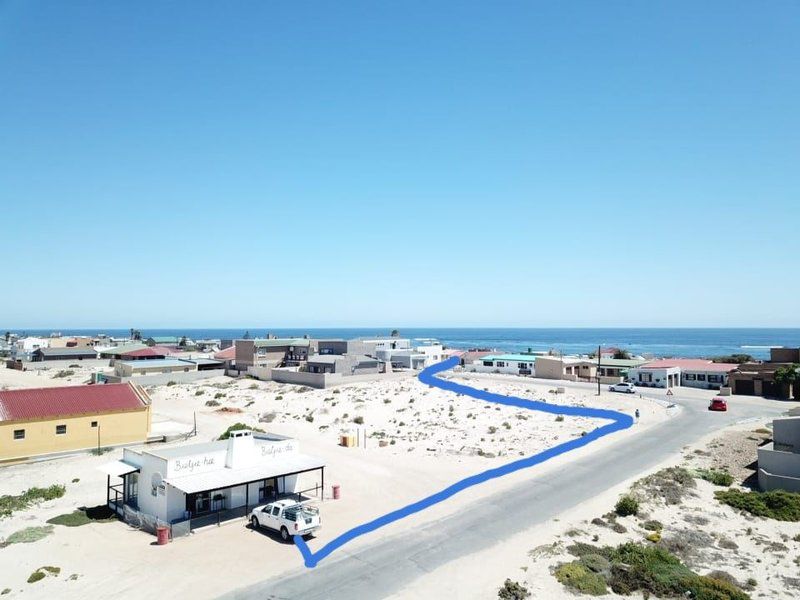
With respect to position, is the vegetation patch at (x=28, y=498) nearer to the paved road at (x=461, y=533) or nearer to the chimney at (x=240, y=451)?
the chimney at (x=240, y=451)

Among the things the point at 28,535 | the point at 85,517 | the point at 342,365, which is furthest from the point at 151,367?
the point at 28,535

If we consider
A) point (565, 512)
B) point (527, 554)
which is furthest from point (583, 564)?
point (565, 512)

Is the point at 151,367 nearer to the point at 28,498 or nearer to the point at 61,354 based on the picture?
the point at 61,354

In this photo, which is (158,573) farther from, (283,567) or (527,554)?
(527,554)

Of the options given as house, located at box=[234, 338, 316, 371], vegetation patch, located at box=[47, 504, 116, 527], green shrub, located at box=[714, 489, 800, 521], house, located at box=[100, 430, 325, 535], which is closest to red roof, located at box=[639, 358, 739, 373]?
green shrub, located at box=[714, 489, 800, 521]

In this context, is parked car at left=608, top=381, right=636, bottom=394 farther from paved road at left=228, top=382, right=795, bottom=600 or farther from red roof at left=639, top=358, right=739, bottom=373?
paved road at left=228, top=382, right=795, bottom=600

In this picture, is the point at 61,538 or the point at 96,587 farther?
the point at 61,538

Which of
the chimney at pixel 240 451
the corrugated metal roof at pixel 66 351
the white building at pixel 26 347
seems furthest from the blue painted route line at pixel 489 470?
the white building at pixel 26 347

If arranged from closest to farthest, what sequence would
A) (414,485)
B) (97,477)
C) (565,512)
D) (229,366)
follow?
(565,512) → (414,485) → (97,477) → (229,366)
